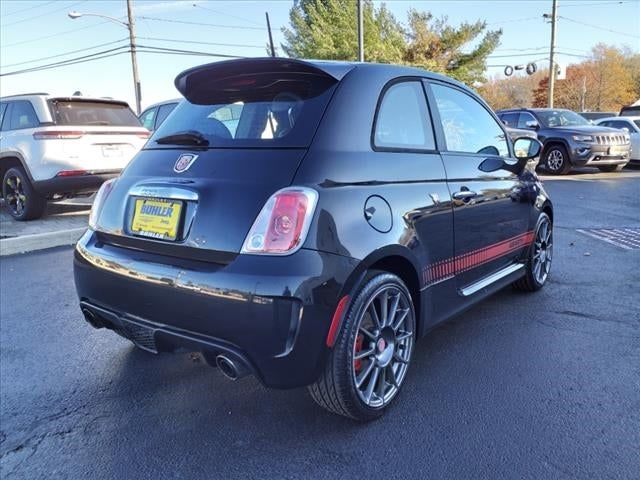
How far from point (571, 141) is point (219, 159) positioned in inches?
484

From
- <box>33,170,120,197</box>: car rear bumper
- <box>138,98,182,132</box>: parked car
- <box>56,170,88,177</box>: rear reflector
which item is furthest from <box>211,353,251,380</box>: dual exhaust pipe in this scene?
<box>138,98,182,132</box>: parked car

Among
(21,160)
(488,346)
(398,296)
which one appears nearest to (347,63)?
(398,296)

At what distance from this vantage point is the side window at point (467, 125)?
10.3ft

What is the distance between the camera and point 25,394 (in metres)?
2.86

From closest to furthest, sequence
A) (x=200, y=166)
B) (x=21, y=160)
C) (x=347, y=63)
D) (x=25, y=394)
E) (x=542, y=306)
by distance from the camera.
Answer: (x=200, y=166), (x=347, y=63), (x=25, y=394), (x=542, y=306), (x=21, y=160)

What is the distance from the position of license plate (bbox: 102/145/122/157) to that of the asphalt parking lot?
3.71 m

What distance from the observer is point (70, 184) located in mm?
6996

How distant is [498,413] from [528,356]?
752 millimetres

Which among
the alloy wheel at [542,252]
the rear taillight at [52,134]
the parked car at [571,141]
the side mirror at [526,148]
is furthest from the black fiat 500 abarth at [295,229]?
the parked car at [571,141]

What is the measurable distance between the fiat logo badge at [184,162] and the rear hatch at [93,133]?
5196 mm

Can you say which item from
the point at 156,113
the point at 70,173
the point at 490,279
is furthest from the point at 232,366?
the point at 156,113

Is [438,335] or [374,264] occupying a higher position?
[374,264]

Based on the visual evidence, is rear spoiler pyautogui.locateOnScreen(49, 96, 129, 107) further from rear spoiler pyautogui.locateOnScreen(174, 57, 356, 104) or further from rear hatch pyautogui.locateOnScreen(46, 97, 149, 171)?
rear spoiler pyautogui.locateOnScreen(174, 57, 356, 104)

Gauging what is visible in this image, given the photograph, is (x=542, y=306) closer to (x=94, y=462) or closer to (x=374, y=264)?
(x=374, y=264)
